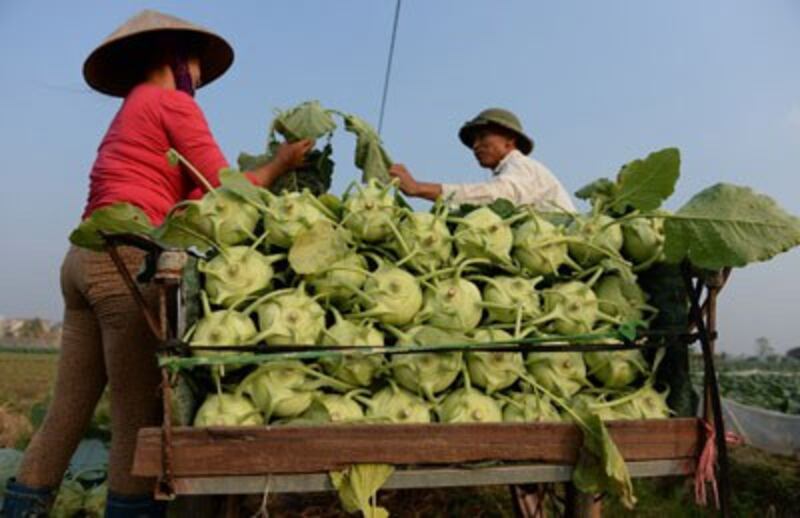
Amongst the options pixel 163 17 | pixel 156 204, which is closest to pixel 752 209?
pixel 156 204

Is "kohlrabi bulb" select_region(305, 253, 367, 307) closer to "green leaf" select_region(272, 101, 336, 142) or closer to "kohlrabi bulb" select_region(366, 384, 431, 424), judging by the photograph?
"kohlrabi bulb" select_region(366, 384, 431, 424)

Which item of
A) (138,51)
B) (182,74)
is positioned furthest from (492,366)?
(138,51)

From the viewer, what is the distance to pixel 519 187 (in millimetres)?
4082

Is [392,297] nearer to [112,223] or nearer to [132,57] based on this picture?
[112,223]

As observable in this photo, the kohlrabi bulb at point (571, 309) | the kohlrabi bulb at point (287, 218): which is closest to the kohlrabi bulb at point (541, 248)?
the kohlrabi bulb at point (571, 309)

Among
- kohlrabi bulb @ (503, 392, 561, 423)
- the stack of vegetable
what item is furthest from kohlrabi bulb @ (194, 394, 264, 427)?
kohlrabi bulb @ (503, 392, 561, 423)

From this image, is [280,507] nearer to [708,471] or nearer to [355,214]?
[355,214]

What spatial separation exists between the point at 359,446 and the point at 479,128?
10.2 feet

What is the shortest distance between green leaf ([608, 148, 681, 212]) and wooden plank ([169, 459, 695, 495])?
0.85 meters

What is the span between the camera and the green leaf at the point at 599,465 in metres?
→ 1.98

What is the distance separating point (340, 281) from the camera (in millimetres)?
2307

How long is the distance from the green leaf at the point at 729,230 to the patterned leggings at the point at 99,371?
1.81 meters

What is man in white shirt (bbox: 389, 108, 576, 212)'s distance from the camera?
3883 mm

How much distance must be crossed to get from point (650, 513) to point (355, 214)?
371 cm
